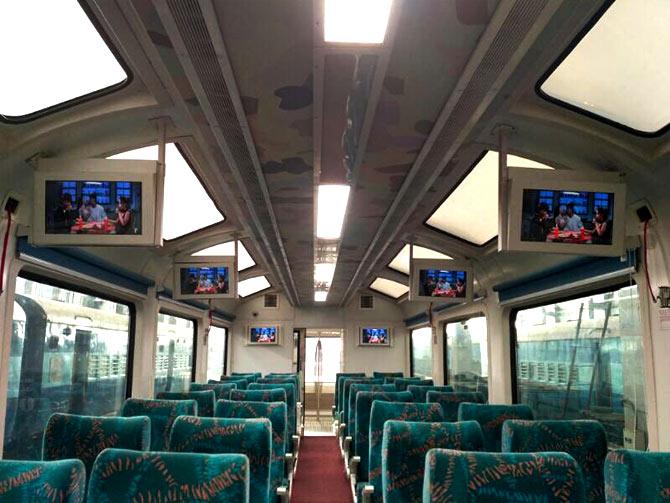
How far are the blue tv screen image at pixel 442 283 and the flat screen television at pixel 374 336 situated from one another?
7.26 m

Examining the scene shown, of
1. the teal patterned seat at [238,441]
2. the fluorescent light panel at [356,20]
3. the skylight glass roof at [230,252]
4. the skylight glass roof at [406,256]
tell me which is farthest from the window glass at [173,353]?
the fluorescent light panel at [356,20]

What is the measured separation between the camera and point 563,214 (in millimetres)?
3404

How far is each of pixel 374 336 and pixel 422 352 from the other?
1530 mm

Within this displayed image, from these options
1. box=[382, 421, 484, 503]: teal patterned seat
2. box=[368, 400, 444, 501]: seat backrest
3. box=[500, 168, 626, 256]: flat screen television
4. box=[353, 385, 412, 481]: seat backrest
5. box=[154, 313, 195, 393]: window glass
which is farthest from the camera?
box=[154, 313, 195, 393]: window glass

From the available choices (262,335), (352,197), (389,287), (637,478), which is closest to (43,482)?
(637,478)

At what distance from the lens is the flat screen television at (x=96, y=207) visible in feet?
11.1

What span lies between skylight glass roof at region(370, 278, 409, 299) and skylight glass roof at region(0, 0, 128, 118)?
30.3 ft

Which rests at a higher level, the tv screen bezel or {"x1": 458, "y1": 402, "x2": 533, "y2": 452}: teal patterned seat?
the tv screen bezel

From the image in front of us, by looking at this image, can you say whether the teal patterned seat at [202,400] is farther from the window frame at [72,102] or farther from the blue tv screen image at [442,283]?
the window frame at [72,102]

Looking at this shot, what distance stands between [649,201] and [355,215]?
2.61m

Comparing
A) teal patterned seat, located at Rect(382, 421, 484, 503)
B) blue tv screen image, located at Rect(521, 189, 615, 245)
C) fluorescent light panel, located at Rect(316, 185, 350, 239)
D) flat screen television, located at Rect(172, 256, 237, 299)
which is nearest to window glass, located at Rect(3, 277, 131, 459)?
flat screen television, located at Rect(172, 256, 237, 299)

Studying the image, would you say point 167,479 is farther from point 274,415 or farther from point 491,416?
point 491,416

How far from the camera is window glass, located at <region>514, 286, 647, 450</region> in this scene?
171 inches

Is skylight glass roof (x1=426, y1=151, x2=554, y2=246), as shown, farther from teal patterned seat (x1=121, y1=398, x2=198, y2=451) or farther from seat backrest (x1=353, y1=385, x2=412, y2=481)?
teal patterned seat (x1=121, y1=398, x2=198, y2=451)
